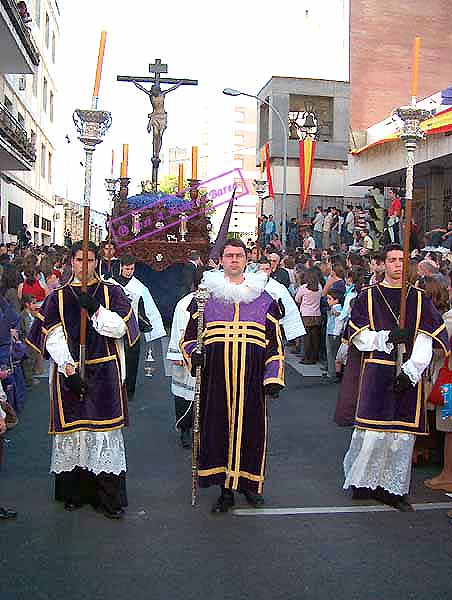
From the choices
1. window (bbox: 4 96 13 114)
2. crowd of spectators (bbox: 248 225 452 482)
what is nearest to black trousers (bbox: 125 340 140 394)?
crowd of spectators (bbox: 248 225 452 482)

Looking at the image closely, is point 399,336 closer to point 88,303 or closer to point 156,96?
point 88,303

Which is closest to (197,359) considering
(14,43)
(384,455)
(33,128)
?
(384,455)

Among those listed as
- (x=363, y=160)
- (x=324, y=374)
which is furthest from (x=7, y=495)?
(x=363, y=160)

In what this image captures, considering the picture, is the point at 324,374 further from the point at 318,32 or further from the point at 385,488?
the point at 318,32

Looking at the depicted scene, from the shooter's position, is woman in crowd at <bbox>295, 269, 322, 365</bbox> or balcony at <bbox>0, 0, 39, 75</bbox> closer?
woman in crowd at <bbox>295, 269, 322, 365</bbox>

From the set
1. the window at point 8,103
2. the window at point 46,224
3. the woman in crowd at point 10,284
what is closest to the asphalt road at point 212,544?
the woman in crowd at point 10,284

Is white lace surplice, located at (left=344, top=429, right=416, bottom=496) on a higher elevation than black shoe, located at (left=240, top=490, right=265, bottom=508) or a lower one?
higher

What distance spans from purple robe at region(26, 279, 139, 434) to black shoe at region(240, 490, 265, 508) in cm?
106

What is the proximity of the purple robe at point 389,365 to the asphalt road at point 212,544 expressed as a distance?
0.64 meters

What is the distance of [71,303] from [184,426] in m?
2.25

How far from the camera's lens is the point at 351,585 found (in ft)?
13.6

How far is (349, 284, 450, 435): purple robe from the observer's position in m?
5.37

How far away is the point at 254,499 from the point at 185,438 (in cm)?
173

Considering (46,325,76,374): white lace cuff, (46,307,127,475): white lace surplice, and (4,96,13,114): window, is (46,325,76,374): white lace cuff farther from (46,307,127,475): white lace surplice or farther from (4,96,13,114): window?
(4,96,13,114): window
